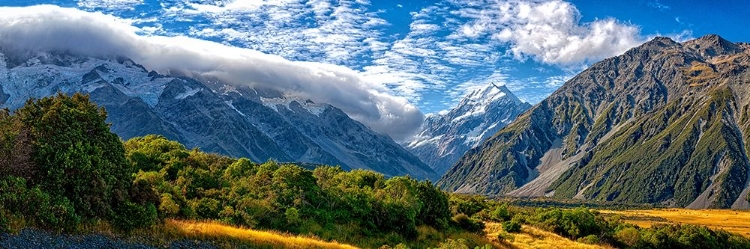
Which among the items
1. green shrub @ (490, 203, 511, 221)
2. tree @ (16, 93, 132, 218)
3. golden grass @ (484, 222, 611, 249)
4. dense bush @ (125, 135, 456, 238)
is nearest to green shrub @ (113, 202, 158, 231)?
tree @ (16, 93, 132, 218)

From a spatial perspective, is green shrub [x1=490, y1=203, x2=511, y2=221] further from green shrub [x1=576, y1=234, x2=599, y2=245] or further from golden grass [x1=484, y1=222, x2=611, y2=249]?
green shrub [x1=576, y1=234, x2=599, y2=245]

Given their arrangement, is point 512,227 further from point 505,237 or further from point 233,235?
point 233,235

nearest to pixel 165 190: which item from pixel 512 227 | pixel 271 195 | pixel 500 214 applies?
pixel 271 195

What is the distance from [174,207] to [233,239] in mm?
6534

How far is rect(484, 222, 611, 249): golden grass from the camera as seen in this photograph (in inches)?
2702

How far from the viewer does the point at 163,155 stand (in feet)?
190

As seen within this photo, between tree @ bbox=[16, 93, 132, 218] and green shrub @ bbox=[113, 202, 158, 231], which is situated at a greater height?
tree @ bbox=[16, 93, 132, 218]

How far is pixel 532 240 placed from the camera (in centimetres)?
7406

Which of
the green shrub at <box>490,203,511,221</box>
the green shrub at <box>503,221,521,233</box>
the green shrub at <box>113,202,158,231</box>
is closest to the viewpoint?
the green shrub at <box>113,202,158,231</box>

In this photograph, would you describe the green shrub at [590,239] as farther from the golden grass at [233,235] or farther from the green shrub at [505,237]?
the golden grass at [233,235]

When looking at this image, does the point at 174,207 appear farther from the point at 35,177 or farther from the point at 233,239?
the point at 35,177

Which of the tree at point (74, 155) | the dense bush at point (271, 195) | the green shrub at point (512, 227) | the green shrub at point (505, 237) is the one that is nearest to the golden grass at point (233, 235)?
the dense bush at point (271, 195)

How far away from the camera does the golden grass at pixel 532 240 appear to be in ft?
225

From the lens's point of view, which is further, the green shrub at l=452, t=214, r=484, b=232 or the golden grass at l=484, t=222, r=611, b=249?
the green shrub at l=452, t=214, r=484, b=232
